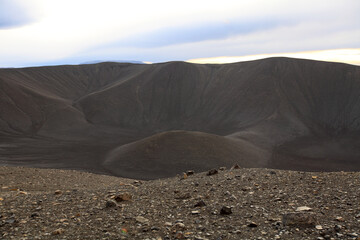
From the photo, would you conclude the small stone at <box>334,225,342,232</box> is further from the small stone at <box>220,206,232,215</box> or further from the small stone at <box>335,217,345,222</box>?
the small stone at <box>220,206,232,215</box>

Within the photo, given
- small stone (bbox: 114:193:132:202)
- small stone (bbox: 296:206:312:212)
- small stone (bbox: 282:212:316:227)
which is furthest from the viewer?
small stone (bbox: 114:193:132:202)

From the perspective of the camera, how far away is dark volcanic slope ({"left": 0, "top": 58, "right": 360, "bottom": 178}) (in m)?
33.7

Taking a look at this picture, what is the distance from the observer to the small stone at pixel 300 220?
17.7 feet

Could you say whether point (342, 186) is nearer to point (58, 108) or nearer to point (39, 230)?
point (39, 230)

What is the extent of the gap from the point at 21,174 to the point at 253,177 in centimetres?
1064

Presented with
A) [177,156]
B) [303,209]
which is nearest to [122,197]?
[303,209]

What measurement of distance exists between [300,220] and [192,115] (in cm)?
5373

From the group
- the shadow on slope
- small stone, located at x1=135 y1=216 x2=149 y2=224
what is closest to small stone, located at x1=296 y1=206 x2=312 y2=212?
small stone, located at x1=135 y1=216 x2=149 y2=224

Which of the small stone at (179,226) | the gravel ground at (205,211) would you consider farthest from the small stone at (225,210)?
Result: the small stone at (179,226)

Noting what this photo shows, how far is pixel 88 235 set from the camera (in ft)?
17.9

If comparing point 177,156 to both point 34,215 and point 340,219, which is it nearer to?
point 34,215

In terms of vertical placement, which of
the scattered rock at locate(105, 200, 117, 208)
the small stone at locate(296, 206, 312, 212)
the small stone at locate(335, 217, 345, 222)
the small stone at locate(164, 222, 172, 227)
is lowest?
the scattered rock at locate(105, 200, 117, 208)

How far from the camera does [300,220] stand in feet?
17.8

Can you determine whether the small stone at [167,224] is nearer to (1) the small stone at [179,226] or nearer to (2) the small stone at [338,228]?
(1) the small stone at [179,226]
